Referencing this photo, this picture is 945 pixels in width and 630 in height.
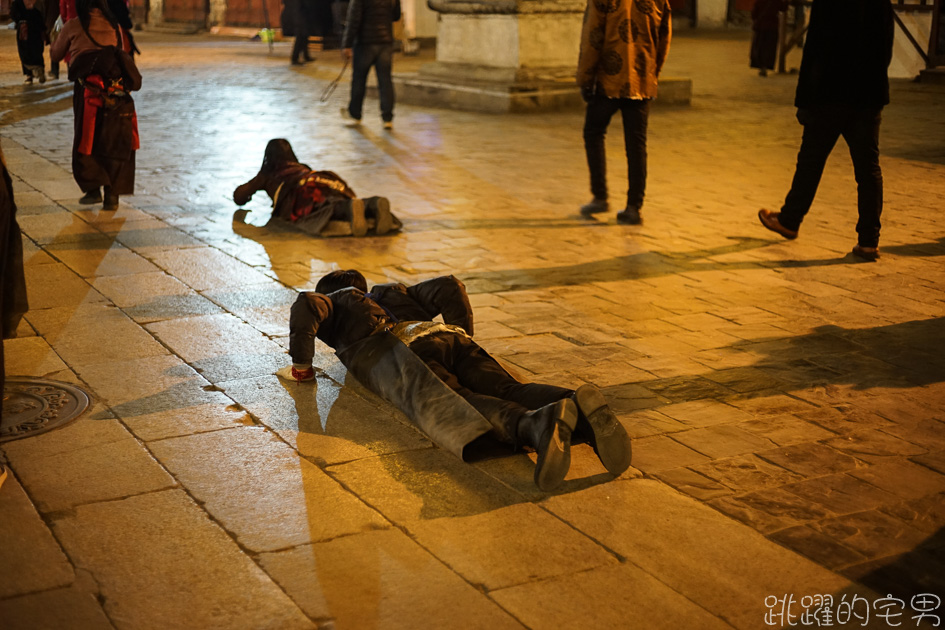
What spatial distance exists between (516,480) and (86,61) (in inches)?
216

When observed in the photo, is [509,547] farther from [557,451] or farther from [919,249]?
[919,249]

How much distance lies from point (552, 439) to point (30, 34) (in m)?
16.2

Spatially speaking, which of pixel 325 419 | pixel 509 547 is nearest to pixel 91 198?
pixel 325 419

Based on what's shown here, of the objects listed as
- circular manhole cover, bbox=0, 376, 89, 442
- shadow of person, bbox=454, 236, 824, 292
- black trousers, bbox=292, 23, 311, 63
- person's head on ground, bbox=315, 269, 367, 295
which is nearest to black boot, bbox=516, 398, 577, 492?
Answer: person's head on ground, bbox=315, 269, 367, 295

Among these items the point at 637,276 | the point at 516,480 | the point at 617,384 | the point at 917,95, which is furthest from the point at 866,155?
the point at 917,95

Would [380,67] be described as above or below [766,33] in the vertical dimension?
below

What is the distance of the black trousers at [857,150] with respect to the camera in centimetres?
666

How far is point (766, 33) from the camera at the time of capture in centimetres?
1991

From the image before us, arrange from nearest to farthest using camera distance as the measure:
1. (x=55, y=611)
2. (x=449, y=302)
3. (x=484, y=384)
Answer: (x=55, y=611) → (x=484, y=384) → (x=449, y=302)

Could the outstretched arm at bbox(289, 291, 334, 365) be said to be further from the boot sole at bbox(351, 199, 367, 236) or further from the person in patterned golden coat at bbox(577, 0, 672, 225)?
the person in patterned golden coat at bbox(577, 0, 672, 225)

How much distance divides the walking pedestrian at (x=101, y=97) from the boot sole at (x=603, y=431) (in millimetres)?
5516

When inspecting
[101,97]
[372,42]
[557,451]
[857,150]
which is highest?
[372,42]

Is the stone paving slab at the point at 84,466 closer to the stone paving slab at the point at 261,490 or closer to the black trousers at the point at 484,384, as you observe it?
the stone paving slab at the point at 261,490

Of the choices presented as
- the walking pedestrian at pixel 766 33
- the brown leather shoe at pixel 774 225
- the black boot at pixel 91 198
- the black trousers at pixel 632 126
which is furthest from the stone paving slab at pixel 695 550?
the walking pedestrian at pixel 766 33
